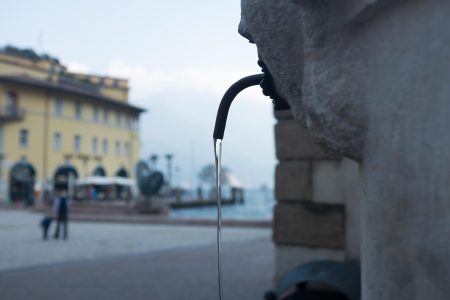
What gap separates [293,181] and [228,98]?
4116 mm

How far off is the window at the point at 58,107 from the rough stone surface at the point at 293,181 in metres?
46.9

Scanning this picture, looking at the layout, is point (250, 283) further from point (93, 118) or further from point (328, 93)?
point (93, 118)

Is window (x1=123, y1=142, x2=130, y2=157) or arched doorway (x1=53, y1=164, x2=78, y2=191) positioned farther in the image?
window (x1=123, y1=142, x2=130, y2=157)

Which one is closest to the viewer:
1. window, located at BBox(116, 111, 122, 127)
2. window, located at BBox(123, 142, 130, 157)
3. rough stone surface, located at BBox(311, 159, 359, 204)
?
rough stone surface, located at BBox(311, 159, 359, 204)

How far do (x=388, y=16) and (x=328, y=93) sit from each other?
0.25m

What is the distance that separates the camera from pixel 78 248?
1331 centimetres

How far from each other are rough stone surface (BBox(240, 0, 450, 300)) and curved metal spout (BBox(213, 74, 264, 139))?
410 millimetres

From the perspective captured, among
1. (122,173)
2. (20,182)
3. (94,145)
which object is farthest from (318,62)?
(122,173)

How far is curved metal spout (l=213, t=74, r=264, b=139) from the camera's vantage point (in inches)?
77.3

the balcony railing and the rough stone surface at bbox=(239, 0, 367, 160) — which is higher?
the balcony railing

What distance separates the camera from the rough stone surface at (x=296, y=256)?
19.0 ft

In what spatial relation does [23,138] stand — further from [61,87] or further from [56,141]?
[61,87]

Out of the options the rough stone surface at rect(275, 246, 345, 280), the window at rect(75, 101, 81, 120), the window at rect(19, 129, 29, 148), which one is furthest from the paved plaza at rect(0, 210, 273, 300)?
the window at rect(75, 101, 81, 120)

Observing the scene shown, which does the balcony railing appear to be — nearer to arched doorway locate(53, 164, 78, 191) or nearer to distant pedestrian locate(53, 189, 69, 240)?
arched doorway locate(53, 164, 78, 191)
